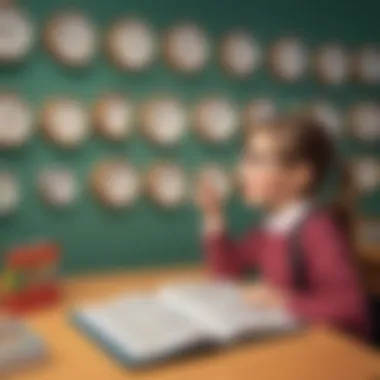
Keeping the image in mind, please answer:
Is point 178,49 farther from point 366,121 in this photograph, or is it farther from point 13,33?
point 366,121

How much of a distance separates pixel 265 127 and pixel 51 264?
59 centimetres

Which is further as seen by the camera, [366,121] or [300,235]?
[366,121]

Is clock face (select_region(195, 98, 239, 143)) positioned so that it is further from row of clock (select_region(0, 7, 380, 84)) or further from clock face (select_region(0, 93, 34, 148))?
clock face (select_region(0, 93, 34, 148))

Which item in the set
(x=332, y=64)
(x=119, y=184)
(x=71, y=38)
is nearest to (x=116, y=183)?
(x=119, y=184)

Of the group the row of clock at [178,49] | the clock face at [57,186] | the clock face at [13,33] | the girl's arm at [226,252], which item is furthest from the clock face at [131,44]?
the girl's arm at [226,252]

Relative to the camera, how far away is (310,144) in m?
1.45

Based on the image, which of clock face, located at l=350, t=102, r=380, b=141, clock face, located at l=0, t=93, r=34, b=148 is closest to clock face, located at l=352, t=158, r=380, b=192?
clock face, located at l=350, t=102, r=380, b=141

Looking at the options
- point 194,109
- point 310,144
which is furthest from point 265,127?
point 194,109

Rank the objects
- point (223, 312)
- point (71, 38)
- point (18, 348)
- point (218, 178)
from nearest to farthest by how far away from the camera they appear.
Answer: point (18, 348)
point (223, 312)
point (71, 38)
point (218, 178)

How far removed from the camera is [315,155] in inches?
57.2

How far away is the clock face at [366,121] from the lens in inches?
77.0

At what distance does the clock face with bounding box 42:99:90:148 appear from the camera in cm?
155

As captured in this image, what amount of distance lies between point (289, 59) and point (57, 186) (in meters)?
0.76

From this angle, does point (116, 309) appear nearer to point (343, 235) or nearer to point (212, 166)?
point (343, 235)
